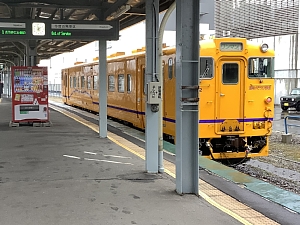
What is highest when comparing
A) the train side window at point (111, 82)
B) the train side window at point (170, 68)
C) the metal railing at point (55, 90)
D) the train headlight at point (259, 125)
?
the train side window at point (170, 68)

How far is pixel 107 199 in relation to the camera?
5500 mm

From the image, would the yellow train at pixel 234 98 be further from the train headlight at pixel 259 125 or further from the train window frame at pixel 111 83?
the train window frame at pixel 111 83

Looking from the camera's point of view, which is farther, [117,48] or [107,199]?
[117,48]

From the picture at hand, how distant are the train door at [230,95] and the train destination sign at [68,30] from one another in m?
2.62

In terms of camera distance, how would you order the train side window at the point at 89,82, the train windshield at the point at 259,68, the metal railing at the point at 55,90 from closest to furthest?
the train windshield at the point at 259,68 → the train side window at the point at 89,82 → the metal railing at the point at 55,90

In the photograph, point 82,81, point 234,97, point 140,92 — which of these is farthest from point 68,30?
point 82,81

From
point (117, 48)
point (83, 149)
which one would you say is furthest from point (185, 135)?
point (117, 48)

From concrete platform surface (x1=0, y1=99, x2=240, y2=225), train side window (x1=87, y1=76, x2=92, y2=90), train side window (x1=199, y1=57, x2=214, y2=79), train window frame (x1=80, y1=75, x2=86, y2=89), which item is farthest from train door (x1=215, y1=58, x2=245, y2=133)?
train window frame (x1=80, y1=75, x2=86, y2=89)

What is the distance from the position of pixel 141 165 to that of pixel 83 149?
7.35ft

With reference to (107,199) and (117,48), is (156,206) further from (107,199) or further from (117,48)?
(117,48)

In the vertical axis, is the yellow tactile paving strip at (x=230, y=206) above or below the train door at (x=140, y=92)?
below

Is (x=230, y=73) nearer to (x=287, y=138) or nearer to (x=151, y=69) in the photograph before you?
(x=151, y=69)

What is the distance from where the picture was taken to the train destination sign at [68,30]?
32.0 ft

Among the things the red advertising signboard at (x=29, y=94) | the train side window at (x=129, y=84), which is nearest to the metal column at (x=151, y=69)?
the train side window at (x=129, y=84)
